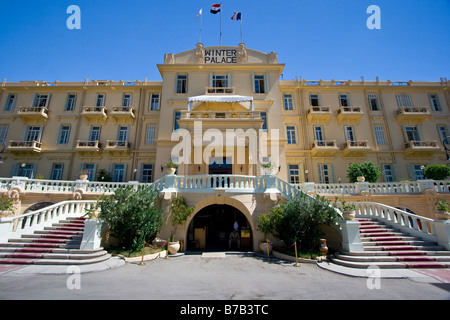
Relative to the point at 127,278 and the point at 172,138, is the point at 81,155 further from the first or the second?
the point at 127,278

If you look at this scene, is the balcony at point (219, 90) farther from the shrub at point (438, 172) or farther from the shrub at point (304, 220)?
the shrub at point (438, 172)

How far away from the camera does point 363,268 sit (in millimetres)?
7785

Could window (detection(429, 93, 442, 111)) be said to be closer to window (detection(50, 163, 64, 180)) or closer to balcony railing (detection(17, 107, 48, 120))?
window (detection(50, 163, 64, 180))

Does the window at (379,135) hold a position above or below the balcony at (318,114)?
below

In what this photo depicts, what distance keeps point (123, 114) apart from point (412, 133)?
3307 centimetres

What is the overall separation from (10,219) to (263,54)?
24.5 meters

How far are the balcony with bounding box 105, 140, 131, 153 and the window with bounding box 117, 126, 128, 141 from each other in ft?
3.05

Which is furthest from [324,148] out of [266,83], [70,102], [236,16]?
[70,102]

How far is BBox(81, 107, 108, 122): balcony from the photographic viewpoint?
21.9m

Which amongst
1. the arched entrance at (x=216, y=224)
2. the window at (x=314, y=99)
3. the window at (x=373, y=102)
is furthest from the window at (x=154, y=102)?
the window at (x=373, y=102)

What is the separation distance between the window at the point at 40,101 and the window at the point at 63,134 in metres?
3.55

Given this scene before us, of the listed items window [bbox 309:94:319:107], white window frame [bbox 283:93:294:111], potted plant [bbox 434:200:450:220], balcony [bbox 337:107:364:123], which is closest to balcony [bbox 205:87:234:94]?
white window frame [bbox 283:93:294:111]

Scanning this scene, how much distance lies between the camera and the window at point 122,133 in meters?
22.5

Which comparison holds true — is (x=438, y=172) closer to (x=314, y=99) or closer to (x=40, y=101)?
(x=314, y=99)
